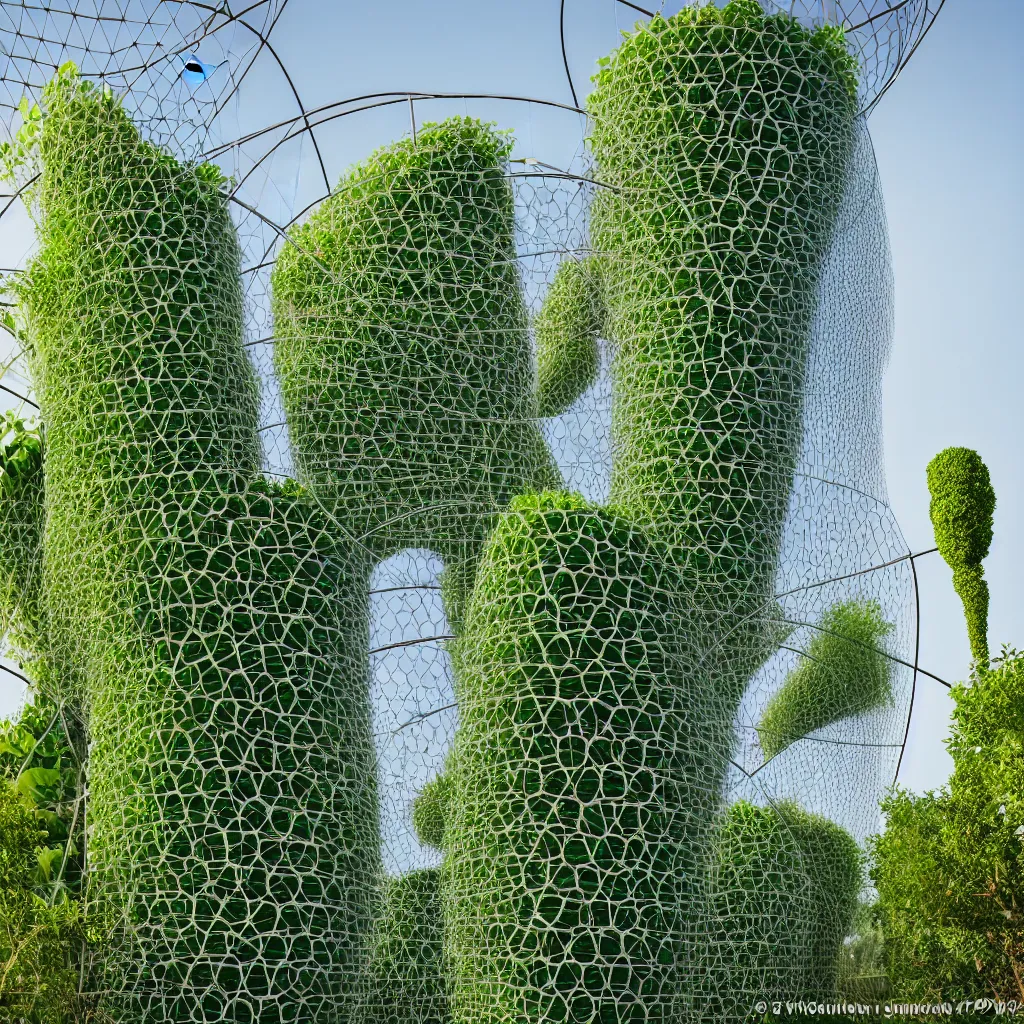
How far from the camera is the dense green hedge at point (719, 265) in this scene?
10.3m

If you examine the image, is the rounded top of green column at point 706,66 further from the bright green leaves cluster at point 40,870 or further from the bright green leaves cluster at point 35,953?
the bright green leaves cluster at point 35,953

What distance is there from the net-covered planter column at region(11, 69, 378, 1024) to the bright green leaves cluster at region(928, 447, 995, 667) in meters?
8.27

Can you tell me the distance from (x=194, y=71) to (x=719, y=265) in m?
4.90

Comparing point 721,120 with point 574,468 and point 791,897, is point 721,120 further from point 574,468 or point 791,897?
point 791,897

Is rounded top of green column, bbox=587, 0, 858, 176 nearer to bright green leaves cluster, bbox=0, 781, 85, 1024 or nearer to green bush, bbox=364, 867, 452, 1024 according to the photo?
green bush, bbox=364, 867, 452, 1024

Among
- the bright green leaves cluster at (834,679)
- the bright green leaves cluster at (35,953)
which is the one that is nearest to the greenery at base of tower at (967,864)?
the bright green leaves cluster at (834,679)

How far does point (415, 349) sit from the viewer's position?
34.5 ft

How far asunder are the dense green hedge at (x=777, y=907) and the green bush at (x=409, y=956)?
210 centimetres

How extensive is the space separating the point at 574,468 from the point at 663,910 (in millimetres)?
4443

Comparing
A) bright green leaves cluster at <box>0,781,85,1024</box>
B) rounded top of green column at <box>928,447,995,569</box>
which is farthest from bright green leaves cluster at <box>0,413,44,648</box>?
rounded top of green column at <box>928,447,995,569</box>

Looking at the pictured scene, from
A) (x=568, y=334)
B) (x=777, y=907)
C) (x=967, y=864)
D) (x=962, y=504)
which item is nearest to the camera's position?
(x=777, y=907)

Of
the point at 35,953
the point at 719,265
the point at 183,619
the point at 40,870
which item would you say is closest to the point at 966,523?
the point at 719,265

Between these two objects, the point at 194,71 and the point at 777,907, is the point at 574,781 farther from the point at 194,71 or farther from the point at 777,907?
→ the point at 194,71

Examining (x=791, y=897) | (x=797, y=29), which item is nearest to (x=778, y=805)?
(x=791, y=897)
